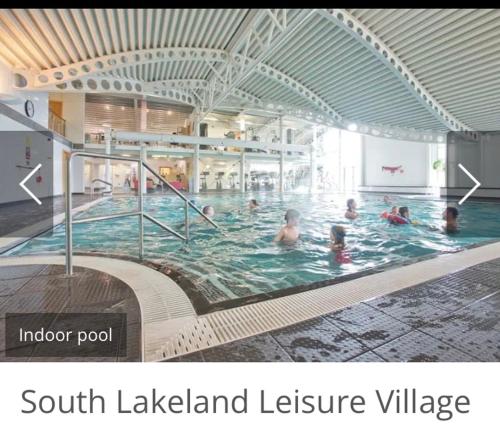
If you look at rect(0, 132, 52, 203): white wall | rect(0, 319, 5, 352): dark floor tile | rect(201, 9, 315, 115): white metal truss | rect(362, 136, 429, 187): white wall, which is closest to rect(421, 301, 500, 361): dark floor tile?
rect(0, 319, 5, 352): dark floor tile

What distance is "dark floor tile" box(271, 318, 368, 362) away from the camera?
1250 mm

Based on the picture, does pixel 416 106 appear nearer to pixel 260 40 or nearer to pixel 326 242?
pixel 260 40

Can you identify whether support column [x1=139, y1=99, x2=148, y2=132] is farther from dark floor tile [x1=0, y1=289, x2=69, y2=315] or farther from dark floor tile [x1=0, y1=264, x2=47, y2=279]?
dark floor tile [x1=0, y1=289, x2=69, y2=315]

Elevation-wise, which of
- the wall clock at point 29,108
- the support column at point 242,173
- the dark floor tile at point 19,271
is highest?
the wall clock at point 29,108

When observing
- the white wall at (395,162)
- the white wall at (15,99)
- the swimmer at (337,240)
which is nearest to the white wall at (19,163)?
the white wall at (15,99)

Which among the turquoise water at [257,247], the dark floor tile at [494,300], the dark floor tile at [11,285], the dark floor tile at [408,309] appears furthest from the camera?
the turquoise water at [257,247]

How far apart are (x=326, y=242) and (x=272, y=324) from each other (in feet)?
10.9

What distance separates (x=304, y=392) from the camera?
1.08 meters

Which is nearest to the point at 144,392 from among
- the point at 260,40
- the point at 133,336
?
the point at 133,336

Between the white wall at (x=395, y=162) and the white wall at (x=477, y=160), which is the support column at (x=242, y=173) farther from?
the white wall at (x=477, y=160)

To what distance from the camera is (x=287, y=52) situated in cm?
962

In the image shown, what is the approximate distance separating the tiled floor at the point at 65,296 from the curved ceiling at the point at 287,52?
637 centimetres

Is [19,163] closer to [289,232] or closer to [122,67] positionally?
[122,67]

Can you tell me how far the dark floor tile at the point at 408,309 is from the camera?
5.17 feet
